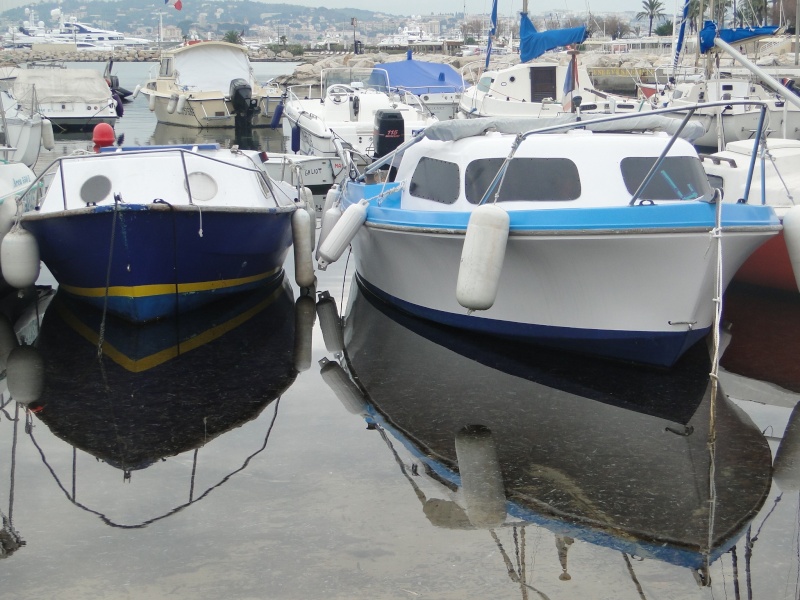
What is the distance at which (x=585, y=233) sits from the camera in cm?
909

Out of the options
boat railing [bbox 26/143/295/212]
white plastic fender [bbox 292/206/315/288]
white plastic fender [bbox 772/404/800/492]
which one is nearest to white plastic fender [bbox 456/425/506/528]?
white plastic fender [bbox 772/404/800/492]

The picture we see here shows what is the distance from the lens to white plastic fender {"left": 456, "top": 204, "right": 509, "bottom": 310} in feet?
30.2

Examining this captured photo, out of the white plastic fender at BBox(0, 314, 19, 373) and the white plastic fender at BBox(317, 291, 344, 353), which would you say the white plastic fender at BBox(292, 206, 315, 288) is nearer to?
the white plastic fender at BBox(317, 291, 344, 353)

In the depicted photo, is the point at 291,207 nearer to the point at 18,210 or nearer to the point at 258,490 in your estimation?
the point at 18,210

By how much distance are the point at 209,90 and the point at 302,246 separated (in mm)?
29461

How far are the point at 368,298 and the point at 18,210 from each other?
4.32m

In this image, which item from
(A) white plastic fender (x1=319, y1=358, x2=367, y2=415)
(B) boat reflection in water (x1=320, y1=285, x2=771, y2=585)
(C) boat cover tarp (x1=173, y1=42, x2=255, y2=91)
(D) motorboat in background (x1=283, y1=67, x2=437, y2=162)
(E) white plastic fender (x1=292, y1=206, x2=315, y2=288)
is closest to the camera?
(B) boat reflection in water (x1=320, y1=285, x2=771, y2=585)

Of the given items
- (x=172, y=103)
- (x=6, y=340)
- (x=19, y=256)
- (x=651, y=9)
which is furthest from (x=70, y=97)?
(x=651, y=9)

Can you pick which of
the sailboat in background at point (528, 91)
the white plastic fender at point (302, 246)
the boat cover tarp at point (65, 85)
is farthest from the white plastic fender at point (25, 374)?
the boat cover tarp at point (65, 85)

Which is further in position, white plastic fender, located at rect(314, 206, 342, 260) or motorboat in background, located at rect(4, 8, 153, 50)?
motorboat in background, located at rect(4, 8, 153, 50)

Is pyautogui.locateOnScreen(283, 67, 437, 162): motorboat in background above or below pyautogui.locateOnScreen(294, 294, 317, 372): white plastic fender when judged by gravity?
above

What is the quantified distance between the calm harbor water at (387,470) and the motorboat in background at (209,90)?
2878 centimetres

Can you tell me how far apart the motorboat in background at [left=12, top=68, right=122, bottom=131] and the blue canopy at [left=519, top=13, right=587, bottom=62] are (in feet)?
58.2

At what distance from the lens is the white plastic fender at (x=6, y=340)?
35.0 ft
